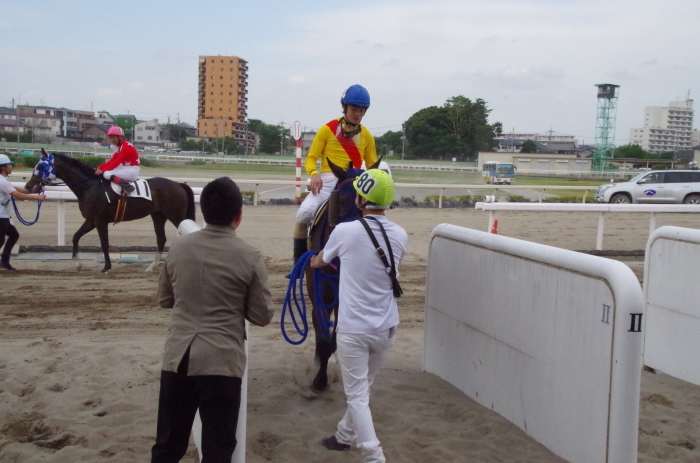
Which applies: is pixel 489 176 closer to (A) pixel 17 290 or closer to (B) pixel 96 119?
(A) pixel 17 290

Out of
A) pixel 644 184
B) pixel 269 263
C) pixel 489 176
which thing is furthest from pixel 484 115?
pixel 269 263

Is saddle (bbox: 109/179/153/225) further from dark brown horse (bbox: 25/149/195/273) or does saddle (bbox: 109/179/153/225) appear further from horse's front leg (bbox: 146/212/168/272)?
horse's front leg (bbox: 146/212/168/272)

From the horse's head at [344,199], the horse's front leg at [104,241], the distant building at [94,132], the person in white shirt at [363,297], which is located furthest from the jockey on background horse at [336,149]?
the distant building at [94,132]

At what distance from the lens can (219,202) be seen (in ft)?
9.27

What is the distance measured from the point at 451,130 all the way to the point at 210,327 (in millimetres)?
56115

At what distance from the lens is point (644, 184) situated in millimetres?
21719

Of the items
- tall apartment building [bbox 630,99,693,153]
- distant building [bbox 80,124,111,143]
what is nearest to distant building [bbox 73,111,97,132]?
distant building [bbox 80,124,111,143]

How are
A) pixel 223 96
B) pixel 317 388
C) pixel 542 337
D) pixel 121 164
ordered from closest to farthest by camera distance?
pixel 542 337 → pixel 317 388 → pixel 121 164 → pixel 223 96

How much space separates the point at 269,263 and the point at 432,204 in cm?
1019

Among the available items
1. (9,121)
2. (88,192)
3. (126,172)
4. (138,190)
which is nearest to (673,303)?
(138,190)

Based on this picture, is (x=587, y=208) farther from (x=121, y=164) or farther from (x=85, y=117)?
(x=85, y=117)

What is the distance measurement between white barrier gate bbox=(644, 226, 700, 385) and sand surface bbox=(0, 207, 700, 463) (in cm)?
20

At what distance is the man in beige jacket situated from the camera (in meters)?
2.72

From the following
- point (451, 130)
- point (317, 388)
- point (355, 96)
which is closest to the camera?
point (317, 388)
